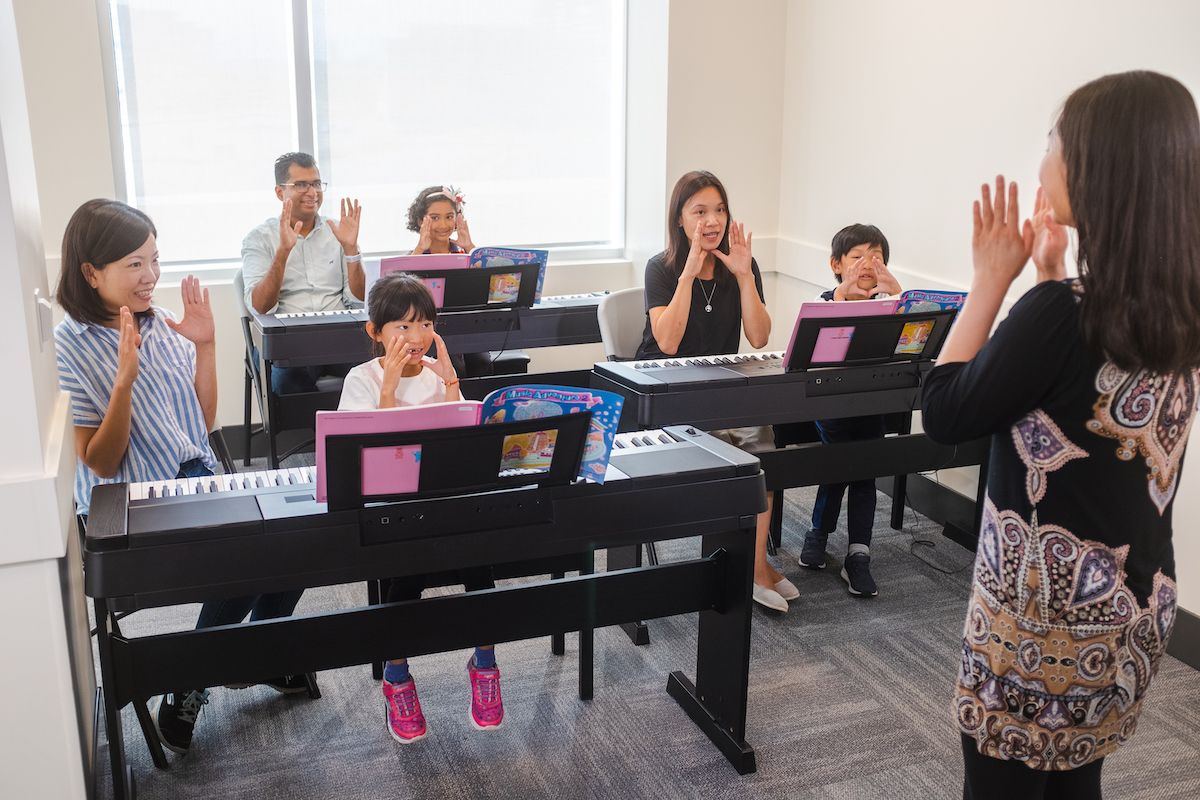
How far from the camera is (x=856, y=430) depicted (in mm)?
3143

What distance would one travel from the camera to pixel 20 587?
62.0 inches

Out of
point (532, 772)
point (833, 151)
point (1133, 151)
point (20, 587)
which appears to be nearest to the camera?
point (1133, 151)

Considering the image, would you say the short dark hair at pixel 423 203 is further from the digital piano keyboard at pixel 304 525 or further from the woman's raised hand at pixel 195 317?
the digital piano keyboard at pixel 304 525

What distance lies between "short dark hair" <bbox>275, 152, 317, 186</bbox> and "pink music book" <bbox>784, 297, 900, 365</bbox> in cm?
221

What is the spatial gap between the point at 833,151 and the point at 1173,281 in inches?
129

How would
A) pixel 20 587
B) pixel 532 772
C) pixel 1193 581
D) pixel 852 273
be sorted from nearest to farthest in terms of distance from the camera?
1. pixel 20 587
2. pixel 532 772
3. pixel 1193 581
4. pixel 852 273

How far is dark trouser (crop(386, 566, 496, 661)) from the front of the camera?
6.97ft

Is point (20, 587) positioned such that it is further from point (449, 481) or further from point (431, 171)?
point (431, 171)

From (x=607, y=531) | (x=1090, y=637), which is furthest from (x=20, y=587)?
(x=1090, y=637)

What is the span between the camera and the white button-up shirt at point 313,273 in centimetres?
394

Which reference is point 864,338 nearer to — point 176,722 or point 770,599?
point 770,599

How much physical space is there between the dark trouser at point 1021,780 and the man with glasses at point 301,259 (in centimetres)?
290

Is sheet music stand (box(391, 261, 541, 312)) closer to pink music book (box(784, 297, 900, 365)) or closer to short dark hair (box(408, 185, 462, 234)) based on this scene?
short dark hair (box(408, 185, 462, 234))

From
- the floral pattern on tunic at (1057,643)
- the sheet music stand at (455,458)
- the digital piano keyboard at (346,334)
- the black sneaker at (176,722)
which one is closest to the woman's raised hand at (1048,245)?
the floral pattern on tunic at (1057,643)
